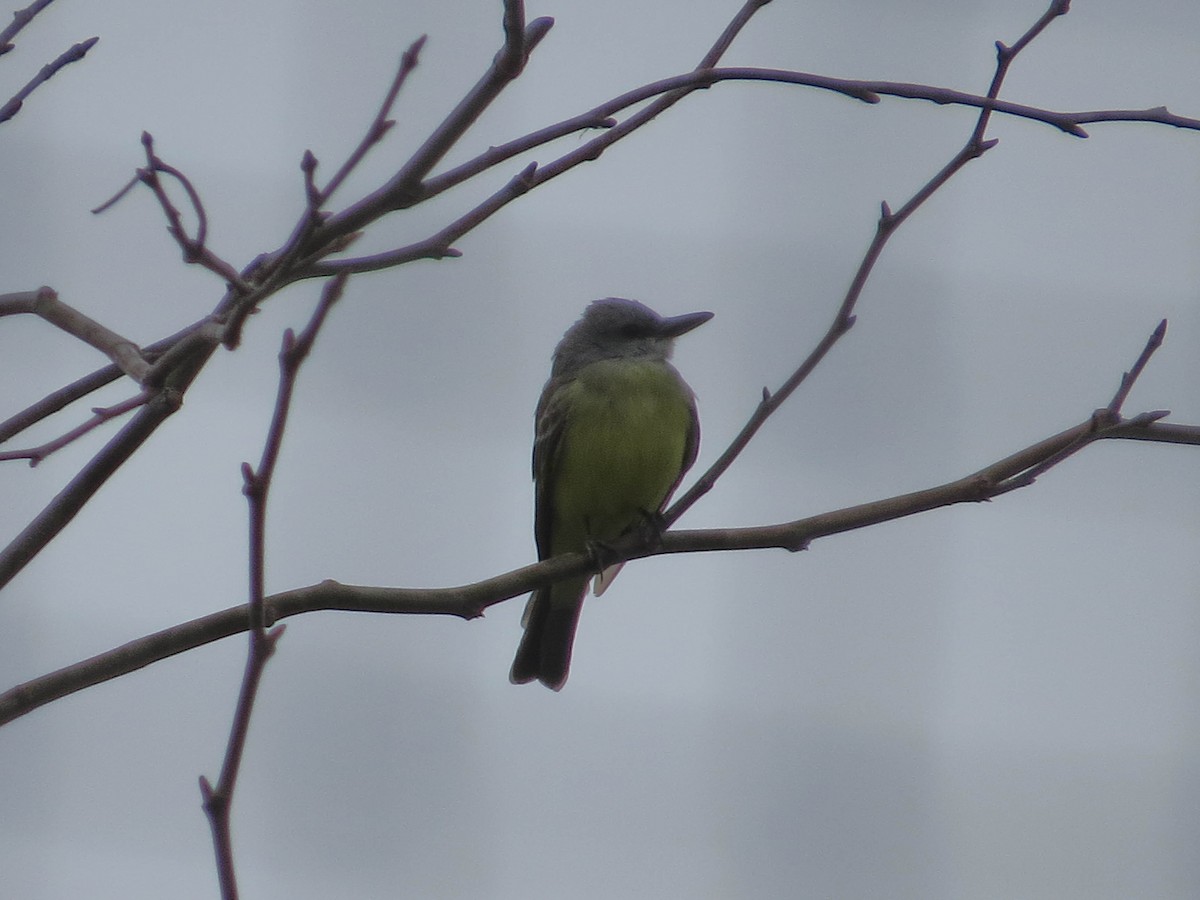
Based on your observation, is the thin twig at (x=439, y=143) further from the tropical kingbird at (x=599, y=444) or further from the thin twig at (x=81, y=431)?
the tropical kingbird at (x=599, y=444)

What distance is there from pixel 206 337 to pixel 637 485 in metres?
3.56

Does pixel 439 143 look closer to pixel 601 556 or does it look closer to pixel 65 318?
pixel 65 318

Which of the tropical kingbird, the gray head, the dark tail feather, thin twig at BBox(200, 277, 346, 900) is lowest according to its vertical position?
thin twig at BBox(200, 277, 346, 900)

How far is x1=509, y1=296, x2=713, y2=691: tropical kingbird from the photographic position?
578 cm

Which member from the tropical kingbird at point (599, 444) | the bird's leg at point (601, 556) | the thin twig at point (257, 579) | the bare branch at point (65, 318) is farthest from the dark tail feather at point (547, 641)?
the thin twig at point (257, 579)

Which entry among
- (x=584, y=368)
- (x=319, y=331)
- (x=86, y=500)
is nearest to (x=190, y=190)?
(x=86, y=500)

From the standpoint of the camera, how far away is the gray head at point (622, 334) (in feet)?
20.8

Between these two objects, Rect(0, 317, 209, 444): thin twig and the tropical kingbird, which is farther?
the tropical kingbird

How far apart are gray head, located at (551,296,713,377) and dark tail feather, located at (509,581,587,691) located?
1.02 metres

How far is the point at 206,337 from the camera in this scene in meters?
2.28

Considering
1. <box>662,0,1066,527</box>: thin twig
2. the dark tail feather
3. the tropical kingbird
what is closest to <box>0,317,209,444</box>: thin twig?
<box>662,0,1066,527</box>: thin twig

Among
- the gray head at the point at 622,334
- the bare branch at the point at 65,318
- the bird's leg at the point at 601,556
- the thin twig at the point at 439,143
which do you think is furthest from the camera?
the gray head at the point at 622,334

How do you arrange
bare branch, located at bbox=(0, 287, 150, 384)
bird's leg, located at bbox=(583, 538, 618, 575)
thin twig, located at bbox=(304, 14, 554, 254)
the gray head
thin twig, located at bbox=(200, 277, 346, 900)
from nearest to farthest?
thin twig, located at bbox=(200, 277, 346, 900)
thin twig, located at bbox=(304, 14, 554, 254)
bare branch, located at bbox=(0, 287, 150, 384)
bird's leg, located at bbox=(583, 538, 618, 575)
the gray head

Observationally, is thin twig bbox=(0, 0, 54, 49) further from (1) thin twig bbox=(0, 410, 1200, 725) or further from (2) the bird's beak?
(2) the bird's beak
